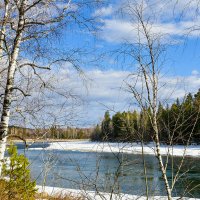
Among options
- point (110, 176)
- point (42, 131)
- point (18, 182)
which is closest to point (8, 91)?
point (42, 131)

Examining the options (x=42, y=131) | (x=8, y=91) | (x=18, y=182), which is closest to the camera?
(x=8, y=91)

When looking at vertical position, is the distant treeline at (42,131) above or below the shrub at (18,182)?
above

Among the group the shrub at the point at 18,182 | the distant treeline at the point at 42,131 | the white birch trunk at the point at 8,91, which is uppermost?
the white birch trunk at the point at 8,91

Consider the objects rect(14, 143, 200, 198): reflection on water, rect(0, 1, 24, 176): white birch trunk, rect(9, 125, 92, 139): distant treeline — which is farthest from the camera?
rect(9, 125, 92, 139): distant treeline

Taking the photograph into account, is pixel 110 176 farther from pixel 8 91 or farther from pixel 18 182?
pixel 18 182

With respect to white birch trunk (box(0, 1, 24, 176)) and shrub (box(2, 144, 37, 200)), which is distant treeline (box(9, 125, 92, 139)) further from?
shrub (box(2, 144, 37, 200))

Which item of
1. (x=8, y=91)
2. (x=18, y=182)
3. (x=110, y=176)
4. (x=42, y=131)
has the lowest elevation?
(x=18, y=182)

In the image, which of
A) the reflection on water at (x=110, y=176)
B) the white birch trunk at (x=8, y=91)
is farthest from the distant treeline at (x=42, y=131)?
the reflection on water at (x=110, y=176)

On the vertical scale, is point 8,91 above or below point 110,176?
above

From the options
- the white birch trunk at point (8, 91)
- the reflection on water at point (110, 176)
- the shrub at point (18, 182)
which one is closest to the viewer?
the reflection on water at point (110, 176)

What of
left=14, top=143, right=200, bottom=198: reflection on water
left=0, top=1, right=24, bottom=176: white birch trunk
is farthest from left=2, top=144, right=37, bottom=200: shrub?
left=0, top=1, right=24, bottom=176: white birch trunk

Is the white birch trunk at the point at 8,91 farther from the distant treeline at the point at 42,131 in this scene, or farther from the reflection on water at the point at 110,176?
the reflection on water at the point at 110,176

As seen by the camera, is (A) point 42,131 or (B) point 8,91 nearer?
(B) point 8,91

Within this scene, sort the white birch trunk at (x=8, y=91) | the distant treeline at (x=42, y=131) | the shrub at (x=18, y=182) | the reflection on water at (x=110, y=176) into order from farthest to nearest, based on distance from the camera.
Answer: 1. the shrub at (x=18, y=182)
2. the distant treeline at (x=42, y=131)
3. the white birch trunk at (x=8, y=91)
4. the reflection on water at (x=110, y=176)
